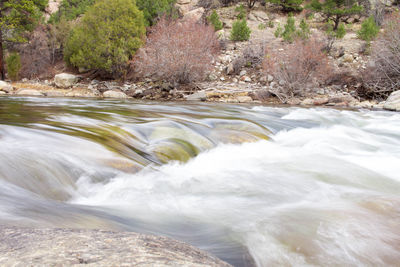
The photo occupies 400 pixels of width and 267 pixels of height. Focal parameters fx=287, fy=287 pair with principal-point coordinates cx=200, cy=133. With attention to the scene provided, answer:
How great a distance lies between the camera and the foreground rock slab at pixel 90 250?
848 mm

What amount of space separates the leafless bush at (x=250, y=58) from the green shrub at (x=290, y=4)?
36.6 ft

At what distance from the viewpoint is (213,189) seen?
2709mm

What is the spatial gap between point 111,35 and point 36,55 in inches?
321

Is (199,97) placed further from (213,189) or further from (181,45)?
(213,189)

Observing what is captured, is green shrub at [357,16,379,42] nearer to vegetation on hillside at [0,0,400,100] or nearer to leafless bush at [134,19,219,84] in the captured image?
vegetation on hillside at [0,0,400,100]

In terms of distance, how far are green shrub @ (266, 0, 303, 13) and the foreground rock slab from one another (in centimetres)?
2924

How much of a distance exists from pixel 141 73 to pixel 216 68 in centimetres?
452

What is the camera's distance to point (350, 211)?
2.06 m

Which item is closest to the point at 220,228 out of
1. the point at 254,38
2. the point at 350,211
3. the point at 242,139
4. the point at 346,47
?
the point at 350,211

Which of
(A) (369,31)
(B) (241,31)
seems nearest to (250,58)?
(B) (241,31)

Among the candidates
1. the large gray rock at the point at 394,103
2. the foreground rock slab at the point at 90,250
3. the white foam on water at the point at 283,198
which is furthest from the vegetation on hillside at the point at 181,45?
the foreground rock slab at the point at 90,250

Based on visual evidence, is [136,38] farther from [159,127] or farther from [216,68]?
[159,127]

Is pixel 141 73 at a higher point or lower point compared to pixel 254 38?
lower

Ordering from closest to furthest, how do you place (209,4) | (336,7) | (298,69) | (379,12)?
1. (298,69)
2. (379,12)
3. (336,7)
4. (209,4)
